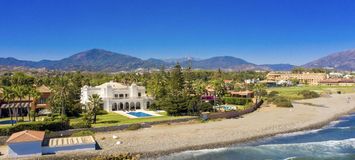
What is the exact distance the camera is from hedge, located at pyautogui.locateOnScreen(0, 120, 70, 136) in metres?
37.1

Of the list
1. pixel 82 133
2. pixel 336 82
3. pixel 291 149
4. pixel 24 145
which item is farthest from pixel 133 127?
pixel 336 82

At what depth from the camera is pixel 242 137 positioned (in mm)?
39844

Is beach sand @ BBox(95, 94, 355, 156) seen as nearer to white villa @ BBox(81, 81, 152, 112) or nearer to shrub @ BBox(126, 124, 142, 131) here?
shrub @ BBox(126, 124, 142, 131)

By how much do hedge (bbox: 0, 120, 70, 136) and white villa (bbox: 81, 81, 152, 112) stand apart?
21.3 meters

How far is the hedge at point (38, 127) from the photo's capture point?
37084 millimetres

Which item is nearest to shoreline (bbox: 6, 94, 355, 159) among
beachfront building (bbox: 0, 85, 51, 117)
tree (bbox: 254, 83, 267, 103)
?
beachfront building (bbox: 0, 85, 51, 117)

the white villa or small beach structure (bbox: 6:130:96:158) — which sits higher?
the white villa

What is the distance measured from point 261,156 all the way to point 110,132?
17.2 meters

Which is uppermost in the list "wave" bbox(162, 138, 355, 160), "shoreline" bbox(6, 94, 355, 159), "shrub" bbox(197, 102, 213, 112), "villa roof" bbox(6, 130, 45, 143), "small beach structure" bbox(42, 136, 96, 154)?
"shrub" bbox(197, 102, 213, 112)

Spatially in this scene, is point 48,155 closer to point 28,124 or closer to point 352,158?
point 28,124

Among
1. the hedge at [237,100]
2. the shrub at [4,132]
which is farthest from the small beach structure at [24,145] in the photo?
the hedge at [237,100]

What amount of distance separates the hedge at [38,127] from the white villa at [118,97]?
21.3 meters

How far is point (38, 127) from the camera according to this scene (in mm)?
38719

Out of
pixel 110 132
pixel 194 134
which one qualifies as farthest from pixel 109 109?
pixel 194 134
